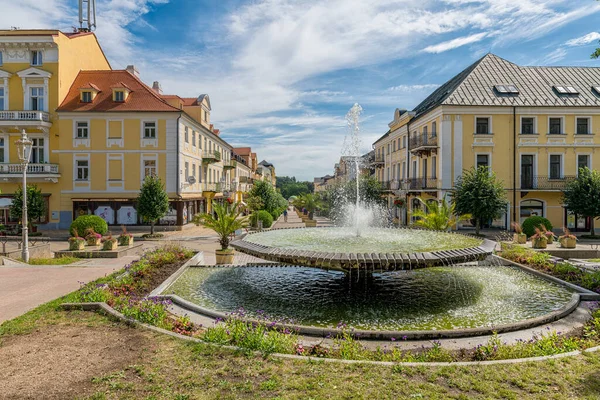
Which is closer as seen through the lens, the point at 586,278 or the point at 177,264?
the point at 586,278

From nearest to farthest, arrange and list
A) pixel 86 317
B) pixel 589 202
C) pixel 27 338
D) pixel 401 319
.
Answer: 1. pixel 27 338
2. pixel 86 317
3. pixel 401 319
4. pixel 589 202

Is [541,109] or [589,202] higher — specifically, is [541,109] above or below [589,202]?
above

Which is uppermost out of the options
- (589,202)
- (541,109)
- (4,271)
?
(541,109)

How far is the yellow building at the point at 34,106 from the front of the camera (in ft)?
91.0

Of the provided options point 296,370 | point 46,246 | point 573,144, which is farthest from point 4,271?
point 573,144

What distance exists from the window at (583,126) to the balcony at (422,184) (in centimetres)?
1122

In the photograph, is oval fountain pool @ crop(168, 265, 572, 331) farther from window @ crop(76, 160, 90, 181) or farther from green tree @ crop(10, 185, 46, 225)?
window @ crop(76, 160, 90, 181)

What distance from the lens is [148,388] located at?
173 inches

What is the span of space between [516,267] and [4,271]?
17.4 m

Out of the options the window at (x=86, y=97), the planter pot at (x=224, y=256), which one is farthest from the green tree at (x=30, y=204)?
the planter pot at (x=224, y=256)

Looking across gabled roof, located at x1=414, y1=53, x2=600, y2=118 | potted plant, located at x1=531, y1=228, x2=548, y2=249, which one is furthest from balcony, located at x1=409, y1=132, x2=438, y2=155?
potted plant, located at x1=531, y1=228, x2=548, y2=249

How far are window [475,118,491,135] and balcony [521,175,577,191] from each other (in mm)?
4542

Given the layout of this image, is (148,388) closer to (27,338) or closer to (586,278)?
(27,338)

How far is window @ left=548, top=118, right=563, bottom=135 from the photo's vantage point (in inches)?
1090
